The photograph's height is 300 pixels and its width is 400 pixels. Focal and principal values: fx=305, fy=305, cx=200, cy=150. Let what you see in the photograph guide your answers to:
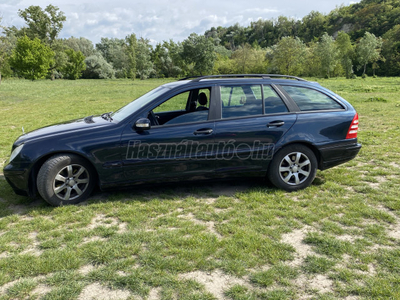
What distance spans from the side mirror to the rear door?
0.97 metres

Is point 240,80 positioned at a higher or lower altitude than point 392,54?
lower

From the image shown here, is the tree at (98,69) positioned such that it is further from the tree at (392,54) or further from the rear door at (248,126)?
the rear door at (248,126)

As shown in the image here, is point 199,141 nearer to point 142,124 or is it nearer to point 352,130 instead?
point 142,124

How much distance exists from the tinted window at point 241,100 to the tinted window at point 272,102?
0.11 meters

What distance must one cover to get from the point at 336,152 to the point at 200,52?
197 feet

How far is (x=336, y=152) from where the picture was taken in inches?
186

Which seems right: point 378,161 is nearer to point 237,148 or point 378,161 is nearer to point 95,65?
point 237,148

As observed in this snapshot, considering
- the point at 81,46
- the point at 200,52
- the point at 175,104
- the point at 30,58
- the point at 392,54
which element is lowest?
the point at 175,104

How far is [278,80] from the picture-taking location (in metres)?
4.80

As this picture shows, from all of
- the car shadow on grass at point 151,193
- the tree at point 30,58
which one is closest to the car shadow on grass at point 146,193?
the car shadow on grass at point 151,193

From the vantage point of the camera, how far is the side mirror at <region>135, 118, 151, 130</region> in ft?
13.4

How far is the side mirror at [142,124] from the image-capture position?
13.4 ft

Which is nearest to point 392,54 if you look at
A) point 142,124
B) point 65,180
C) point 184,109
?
point 184,109

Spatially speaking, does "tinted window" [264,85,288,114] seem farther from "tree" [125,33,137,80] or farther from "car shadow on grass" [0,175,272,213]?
"tree" [125,33,137,80]
